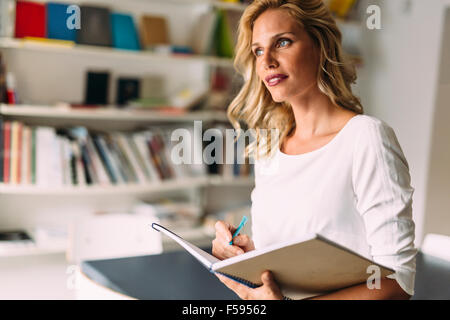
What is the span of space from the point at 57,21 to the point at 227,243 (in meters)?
2.13

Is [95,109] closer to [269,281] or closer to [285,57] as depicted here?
[285,57]

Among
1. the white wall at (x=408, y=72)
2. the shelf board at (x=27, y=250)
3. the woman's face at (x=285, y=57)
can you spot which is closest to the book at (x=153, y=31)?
the shelf board at (x=27, y=250)

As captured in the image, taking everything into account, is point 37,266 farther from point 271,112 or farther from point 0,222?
point 271,112

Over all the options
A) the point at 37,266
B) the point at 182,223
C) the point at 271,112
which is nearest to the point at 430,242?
the point at 271,112

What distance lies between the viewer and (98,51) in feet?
9.46

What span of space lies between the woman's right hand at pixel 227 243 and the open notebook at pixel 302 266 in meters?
0.14

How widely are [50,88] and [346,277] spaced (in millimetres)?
2500

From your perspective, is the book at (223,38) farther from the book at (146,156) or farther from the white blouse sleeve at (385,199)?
the white blouse sleeve at (385,199)

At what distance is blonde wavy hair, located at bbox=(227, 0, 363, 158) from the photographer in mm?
1184

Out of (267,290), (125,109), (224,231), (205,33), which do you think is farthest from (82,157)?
(267,290)

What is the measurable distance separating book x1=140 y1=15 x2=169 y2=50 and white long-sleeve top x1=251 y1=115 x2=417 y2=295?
2.07m

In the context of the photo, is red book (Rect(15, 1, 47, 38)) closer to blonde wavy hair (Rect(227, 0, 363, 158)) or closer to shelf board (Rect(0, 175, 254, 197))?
shelf board (Rect(0, 175, 254, 197))

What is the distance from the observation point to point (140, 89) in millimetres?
3256

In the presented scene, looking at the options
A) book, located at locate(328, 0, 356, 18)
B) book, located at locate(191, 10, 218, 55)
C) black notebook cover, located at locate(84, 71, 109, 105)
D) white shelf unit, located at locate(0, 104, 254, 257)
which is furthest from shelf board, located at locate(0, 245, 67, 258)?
book, located at locate(328, 0, 356, 18)
